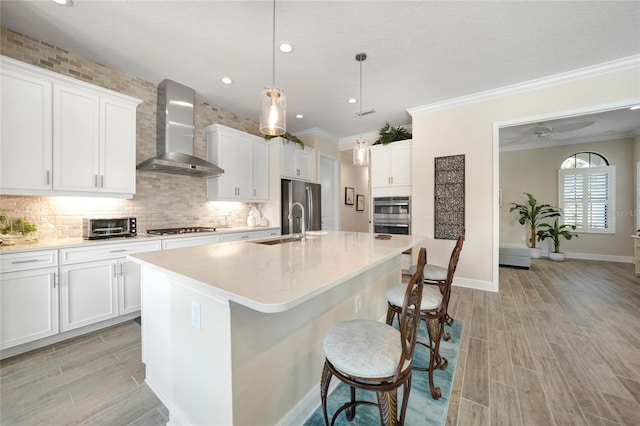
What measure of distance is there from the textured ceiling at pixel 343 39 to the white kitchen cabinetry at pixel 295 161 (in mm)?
1284

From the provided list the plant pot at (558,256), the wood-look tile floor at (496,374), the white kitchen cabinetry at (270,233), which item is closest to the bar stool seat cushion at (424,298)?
the wood-look tile floor at (496,374)

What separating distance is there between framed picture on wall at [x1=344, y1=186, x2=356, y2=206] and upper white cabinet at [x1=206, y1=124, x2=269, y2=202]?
263 centimetres

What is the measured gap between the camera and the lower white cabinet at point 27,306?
6.53ft

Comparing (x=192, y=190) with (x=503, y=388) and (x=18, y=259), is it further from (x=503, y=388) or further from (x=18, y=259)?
(x=503, y=388)

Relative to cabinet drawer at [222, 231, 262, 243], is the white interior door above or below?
above

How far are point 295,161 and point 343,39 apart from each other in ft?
8.52

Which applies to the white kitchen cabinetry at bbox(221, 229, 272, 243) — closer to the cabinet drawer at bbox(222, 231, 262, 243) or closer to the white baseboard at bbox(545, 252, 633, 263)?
the cabinet drawer at bbox(222, 231, 262, 243)

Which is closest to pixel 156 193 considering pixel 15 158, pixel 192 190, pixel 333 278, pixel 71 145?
pixel 192 190

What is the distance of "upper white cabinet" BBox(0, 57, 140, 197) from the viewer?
7.04 feet

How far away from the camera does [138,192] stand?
127 inches

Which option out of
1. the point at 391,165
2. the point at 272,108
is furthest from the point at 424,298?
the point at 391,165

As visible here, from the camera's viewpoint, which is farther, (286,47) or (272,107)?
(286,47)

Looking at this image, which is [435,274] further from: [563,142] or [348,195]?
[563,142]

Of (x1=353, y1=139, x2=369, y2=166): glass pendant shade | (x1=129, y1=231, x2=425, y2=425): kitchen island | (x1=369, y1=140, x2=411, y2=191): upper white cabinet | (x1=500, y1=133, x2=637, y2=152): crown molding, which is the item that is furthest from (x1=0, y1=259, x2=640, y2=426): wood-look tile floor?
(x1=500, y1=133, x2=637, y2=152): crown molding
